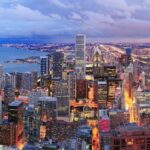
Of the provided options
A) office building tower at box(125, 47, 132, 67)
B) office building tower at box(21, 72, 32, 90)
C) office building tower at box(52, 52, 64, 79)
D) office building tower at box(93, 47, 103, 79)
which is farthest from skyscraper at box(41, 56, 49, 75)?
office building tower at box(125, 47, 132, 67)

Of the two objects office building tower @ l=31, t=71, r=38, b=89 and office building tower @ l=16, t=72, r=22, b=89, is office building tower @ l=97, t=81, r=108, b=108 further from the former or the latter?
Result: office building tower @ l=16, t=72, r=22, b=89

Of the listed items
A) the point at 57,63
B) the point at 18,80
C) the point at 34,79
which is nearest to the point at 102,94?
the point at 34,79

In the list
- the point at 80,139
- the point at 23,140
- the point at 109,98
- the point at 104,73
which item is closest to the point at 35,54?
the point at 104,73

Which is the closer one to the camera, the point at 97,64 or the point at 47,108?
the point at 47,108

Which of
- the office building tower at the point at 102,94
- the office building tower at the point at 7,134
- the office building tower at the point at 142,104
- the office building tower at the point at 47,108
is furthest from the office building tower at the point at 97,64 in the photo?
the office building tower at the point at 7,134

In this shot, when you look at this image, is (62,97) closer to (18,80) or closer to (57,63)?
(18,80)

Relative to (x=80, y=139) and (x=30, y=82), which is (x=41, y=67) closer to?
(x=30, y=82)
